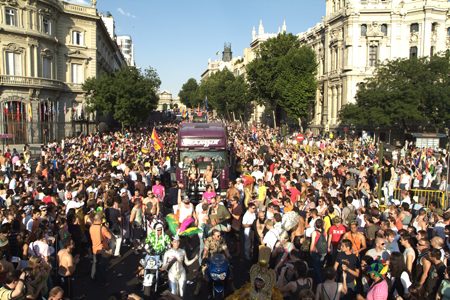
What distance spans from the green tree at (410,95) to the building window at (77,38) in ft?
105

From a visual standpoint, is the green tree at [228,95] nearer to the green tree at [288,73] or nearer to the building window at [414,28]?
the green tree at [288,73]

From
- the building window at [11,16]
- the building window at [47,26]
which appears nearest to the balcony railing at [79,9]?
Answer: the building window at [47,26]

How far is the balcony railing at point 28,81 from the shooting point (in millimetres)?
39266

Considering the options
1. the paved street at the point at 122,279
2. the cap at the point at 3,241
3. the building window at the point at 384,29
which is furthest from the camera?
the building window at the point at 384,29

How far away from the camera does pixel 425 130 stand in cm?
4356

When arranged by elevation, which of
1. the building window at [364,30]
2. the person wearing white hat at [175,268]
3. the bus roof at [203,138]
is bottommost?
the person wearing white hat at [175,268]

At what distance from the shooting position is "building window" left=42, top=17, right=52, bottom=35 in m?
43.1

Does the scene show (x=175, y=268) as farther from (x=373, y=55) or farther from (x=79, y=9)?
(x=373, y=55)

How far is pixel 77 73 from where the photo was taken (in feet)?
161

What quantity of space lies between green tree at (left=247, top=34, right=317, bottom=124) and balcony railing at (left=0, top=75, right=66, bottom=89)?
2504cm

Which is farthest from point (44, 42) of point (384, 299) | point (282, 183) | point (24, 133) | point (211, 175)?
point (384, 299)

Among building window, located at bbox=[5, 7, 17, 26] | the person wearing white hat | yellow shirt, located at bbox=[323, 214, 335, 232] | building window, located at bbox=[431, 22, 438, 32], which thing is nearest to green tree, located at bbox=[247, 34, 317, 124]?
building window, located at bbox=[431, 22, 438, 32]

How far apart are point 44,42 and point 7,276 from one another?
138ft

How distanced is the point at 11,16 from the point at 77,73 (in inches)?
420
